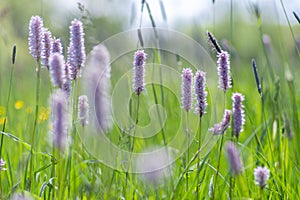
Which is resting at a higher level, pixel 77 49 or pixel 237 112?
pixel 77 49

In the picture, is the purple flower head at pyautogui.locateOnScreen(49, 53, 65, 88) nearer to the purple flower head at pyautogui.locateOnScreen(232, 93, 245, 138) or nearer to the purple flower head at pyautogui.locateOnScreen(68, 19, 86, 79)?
the purple flower head at pyautogui.locateOnScreen(68, 19, 86, 79)

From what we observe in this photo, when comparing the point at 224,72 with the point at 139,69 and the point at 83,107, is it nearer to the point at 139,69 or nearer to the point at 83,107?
the point at 139,69

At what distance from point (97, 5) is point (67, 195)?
1786mm

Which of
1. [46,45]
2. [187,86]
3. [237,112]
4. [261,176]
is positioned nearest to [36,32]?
[46,45]

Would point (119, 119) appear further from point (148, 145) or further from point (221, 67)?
point (221, 67)

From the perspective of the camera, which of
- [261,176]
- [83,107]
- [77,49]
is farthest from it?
[83,107]

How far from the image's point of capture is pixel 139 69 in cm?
135

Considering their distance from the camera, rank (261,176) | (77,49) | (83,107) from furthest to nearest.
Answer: (83,107), (77,49), (261,176)

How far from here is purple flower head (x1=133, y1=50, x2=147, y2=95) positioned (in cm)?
134

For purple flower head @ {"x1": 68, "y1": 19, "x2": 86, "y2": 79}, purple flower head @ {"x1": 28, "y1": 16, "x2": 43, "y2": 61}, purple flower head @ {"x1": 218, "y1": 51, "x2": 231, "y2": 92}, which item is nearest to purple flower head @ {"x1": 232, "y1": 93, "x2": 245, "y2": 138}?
purple flower head @ {"x1": 218, "y1": 51, "x2": 231, "y2": 92}

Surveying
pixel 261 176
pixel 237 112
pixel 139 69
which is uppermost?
pixel 139 69

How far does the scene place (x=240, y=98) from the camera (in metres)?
1.26

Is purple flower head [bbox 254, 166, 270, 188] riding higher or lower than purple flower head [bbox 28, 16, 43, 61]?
lower

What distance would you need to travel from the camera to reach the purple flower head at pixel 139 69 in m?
1.34
